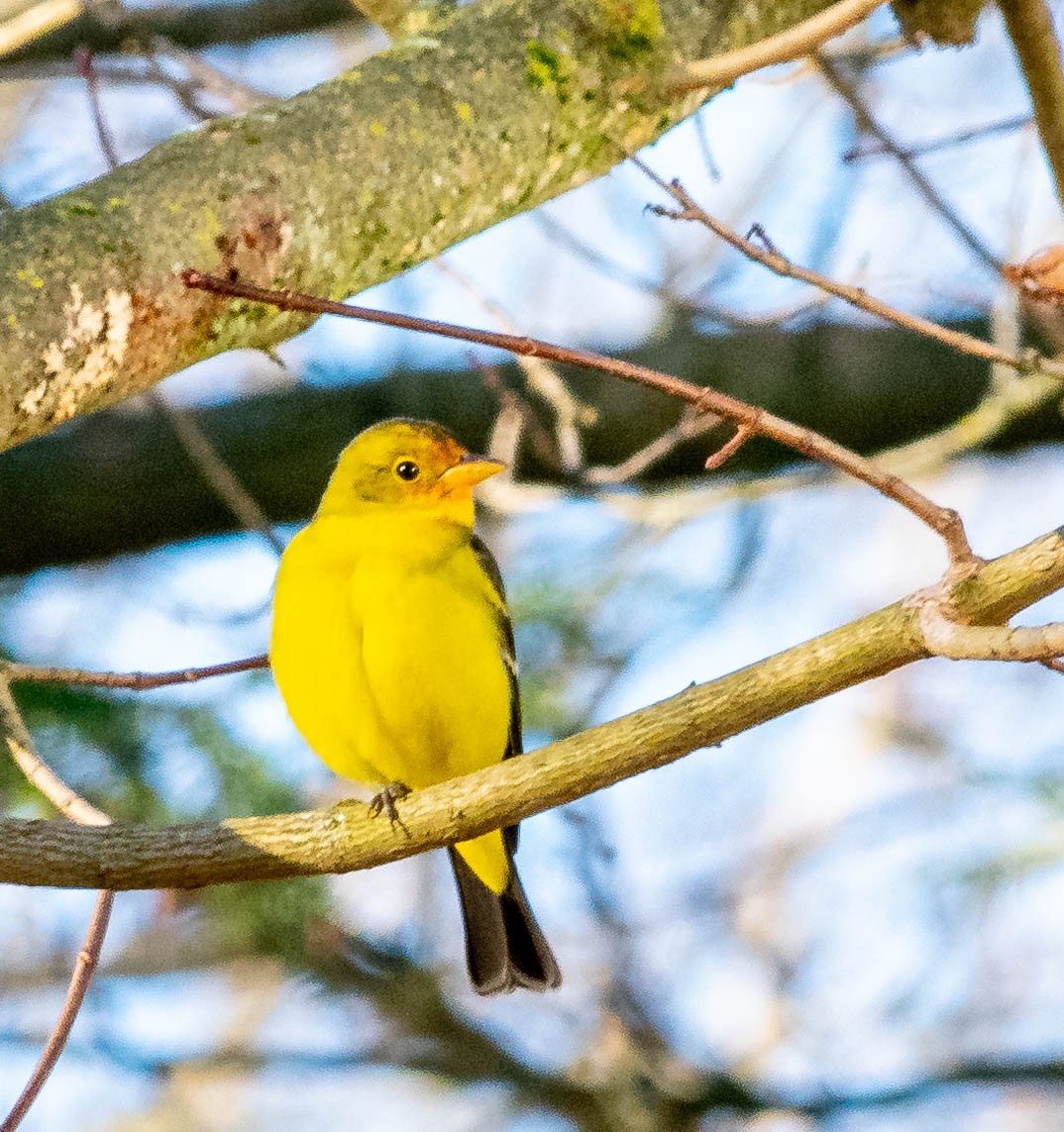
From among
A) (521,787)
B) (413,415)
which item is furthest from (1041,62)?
(413,415)

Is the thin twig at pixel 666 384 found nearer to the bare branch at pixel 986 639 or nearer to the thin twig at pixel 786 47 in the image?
the bare branch at pixel 986 639

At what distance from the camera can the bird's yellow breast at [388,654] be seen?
371 cm

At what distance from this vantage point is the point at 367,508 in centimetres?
419

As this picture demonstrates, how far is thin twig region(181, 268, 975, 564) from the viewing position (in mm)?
1946

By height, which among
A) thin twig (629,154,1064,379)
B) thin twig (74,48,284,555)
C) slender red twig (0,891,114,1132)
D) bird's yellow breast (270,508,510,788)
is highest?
thin twig (74,48,284,555)

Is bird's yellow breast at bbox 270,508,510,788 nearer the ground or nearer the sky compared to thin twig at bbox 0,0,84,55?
nearer the ground

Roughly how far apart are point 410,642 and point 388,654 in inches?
2.5

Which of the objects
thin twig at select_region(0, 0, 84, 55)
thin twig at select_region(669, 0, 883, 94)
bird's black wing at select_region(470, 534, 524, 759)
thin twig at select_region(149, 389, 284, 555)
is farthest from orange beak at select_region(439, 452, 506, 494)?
thin twig at select_region(0, 0, 84, 55)

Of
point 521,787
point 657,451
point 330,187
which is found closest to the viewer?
point 521,787

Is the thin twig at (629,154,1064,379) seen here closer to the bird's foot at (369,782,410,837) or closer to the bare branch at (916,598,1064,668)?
the bare branch at (916,598,1064,668)

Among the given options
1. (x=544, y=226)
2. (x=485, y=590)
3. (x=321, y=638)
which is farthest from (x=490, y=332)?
(x=544, y=226)

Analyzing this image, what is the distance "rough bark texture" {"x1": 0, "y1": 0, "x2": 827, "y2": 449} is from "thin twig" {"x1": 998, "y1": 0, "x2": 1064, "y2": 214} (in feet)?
2.49

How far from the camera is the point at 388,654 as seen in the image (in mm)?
3689

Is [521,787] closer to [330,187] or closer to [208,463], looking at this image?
[330,187]
